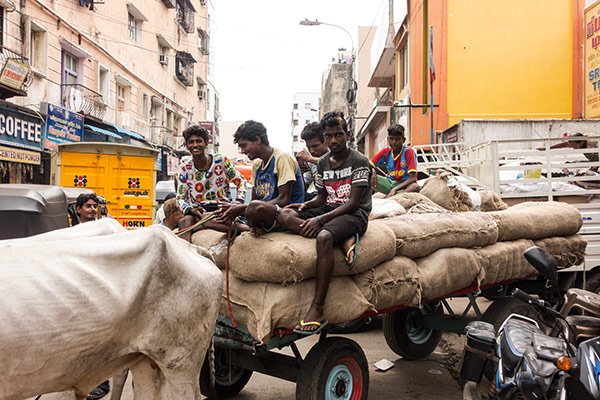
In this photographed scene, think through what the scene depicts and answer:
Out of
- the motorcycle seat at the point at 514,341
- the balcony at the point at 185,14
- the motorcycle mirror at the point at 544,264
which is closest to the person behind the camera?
the motorcycle mirror at the point at 544,264

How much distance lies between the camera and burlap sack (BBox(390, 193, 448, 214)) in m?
5.52

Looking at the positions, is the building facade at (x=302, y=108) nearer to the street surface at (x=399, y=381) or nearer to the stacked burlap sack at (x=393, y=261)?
the street surface at (x=399, y=381)

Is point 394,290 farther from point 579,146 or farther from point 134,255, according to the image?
point 579,146

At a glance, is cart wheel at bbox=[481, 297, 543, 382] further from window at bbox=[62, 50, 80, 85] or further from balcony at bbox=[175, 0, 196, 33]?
balcony at bbox=[175, 0, 196, 33]

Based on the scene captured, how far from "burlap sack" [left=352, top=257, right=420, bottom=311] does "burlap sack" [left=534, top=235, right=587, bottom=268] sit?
6.72 ft

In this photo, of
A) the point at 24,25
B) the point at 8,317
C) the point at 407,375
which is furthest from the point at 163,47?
Answer: the point at 8,317

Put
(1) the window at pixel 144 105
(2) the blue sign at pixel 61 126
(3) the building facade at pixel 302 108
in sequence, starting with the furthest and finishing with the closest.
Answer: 1. (3) the building facade at pixel 302 108
2. (1) the window at pixel 144 105
3. (2) the blue sign at pixel 61 126

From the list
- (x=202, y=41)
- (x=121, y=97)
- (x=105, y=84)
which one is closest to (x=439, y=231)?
(x=105, y=84)

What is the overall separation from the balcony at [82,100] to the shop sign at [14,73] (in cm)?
381

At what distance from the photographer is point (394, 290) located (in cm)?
412

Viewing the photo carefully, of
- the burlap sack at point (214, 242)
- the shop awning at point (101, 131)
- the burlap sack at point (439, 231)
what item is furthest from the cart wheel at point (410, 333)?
the shop awning at point (101, 131)

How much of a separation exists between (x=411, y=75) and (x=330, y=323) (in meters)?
16.7

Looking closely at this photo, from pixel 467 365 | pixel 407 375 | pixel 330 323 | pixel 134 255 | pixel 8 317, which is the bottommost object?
pixel 407 375

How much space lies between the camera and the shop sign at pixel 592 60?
43.1 feet
